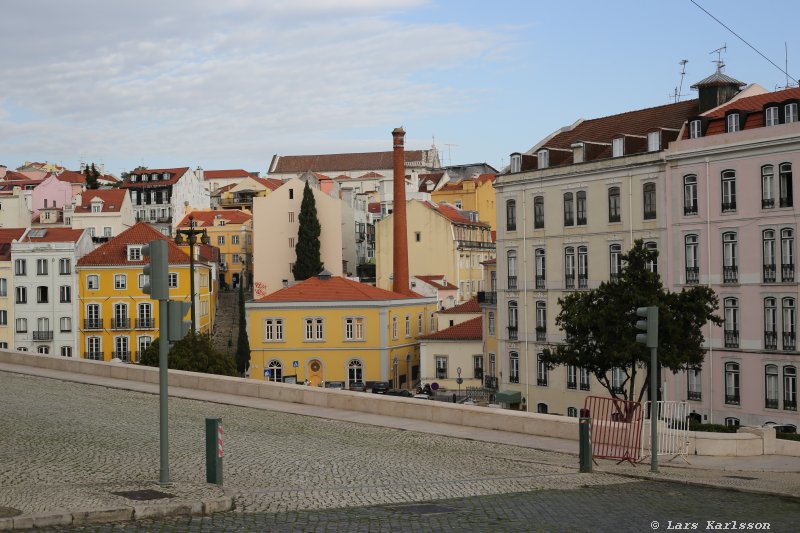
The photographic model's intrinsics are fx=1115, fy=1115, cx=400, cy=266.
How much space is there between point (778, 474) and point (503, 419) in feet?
21.5

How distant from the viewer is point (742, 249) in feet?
159

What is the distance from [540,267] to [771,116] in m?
15.0

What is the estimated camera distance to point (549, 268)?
58.0 m

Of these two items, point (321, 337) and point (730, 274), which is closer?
point (730, 274)

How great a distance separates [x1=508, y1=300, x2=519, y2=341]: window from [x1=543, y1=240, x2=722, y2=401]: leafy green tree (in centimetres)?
2008

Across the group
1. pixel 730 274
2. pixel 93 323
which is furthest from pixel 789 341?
pixel 93 323

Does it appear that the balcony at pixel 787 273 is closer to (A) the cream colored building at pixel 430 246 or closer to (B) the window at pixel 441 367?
(B) the window at pixel 441 367

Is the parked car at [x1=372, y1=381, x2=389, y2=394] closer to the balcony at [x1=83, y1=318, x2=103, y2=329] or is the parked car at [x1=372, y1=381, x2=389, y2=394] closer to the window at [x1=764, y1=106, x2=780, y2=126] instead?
the balcony at [x1=83, y1=318, x2=103, y2=329]

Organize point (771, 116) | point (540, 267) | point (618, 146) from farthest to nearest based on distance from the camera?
point (540, 267), point (618, 146), point (771, 116)

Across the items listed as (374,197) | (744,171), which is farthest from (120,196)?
(744,171)

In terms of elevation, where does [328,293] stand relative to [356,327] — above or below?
above

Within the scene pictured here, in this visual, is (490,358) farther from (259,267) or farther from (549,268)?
(259,267)

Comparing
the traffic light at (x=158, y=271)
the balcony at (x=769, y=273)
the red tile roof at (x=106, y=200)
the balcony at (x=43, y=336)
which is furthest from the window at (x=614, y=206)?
the red tile roof at (x=106, y=200)

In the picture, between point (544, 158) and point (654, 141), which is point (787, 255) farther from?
point (544, 158)
